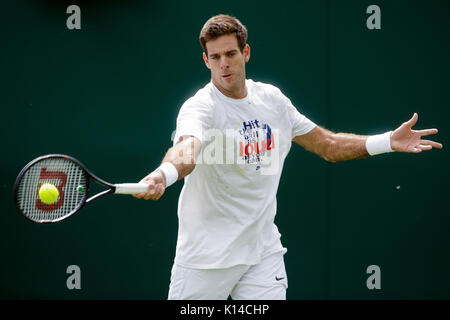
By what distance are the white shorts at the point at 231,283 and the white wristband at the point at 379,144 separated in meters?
0.79

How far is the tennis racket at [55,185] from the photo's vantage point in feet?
8.96

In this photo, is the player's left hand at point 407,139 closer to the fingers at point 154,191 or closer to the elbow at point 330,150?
the elbow at point 330,150

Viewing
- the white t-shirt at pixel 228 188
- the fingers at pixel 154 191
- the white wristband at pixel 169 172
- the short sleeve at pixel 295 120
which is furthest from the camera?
the short sleeve at pixel 295 120

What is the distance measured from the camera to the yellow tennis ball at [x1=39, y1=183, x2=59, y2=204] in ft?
9.11

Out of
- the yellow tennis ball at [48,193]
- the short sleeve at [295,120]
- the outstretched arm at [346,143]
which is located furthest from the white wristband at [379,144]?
the yellow tennis ball at [48,193]

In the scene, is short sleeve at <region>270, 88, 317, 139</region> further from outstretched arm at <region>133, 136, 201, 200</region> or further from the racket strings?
the racket strings

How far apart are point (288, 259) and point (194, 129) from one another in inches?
75.1

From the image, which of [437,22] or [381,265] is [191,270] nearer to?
[381,265]

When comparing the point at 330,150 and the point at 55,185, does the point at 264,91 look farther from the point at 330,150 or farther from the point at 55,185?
the point at 55,185

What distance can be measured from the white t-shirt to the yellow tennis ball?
0.74 meters

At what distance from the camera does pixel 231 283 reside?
3.33m

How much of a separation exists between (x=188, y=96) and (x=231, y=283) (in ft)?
5.13

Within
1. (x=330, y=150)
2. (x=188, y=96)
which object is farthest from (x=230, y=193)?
(x=188, y=96)

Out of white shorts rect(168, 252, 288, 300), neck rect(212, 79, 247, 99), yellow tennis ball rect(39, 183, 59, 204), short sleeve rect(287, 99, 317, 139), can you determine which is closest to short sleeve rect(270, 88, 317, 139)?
short sleeve rect(287, 99, 317, 139)
